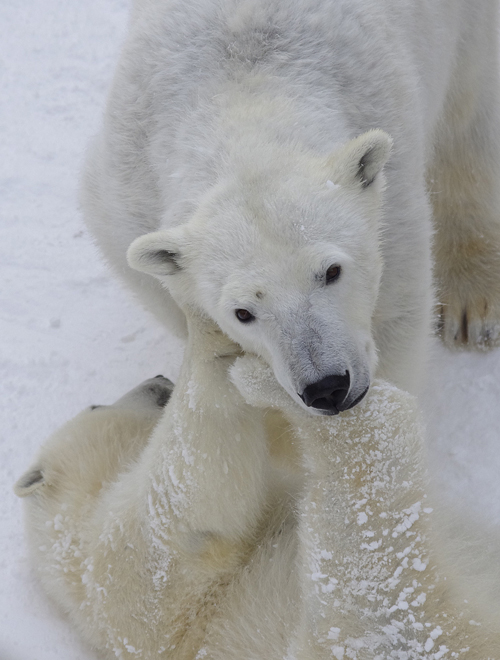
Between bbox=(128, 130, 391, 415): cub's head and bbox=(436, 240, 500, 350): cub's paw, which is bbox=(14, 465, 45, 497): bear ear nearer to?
bbox=(128, 130, 391, 415): cub's head

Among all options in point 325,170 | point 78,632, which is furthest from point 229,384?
point 78,632

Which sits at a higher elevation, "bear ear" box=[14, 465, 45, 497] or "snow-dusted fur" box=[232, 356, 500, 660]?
"snow-dusted fur" box=[232, 356, 500, 660]

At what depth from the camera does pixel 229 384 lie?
7.66 ft

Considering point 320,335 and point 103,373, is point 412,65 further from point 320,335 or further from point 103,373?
point 103,373

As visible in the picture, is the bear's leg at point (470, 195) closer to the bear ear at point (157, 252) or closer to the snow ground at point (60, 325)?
the snow ground at point (60, 325)

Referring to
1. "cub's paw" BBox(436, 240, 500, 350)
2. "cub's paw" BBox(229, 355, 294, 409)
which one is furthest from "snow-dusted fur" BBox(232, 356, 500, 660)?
"cub's paw" BBox(436, 240, 500, 350)

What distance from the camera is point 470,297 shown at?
3.60m

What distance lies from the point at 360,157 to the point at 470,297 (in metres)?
1.69

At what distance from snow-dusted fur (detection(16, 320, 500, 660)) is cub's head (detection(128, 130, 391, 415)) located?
0.20 meters

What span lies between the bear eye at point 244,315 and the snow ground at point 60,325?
1.01 meters

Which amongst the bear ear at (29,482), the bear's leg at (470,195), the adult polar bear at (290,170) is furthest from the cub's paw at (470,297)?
the bear ear at (29,482)

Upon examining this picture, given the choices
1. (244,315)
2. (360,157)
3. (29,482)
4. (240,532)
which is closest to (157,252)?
(244,315)

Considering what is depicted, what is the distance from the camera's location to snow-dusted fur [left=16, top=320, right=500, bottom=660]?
2.08 meters

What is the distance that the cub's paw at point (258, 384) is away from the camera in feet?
7.09
